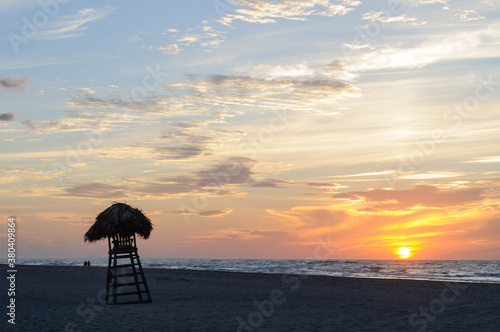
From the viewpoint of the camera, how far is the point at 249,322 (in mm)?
17531

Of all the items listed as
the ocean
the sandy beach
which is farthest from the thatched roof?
the ocean

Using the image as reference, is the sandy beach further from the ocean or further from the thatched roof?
the ocean

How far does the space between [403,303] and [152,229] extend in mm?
12167

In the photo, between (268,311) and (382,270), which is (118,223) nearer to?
(268,311)

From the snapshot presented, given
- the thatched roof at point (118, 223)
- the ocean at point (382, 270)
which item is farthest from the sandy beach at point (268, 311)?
the ocean at point (382, 270)

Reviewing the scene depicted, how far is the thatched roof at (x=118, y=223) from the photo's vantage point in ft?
70.2

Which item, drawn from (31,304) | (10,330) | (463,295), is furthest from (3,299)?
(463,295)

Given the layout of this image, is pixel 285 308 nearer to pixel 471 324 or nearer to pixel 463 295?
pixel 471 324

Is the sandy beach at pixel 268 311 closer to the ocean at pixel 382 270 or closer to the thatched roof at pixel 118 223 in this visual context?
the thatched roof at pixel 118 223

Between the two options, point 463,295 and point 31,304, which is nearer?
point 31,304

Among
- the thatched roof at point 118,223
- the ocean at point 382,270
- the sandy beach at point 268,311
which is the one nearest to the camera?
the sandy beach at point 268,311

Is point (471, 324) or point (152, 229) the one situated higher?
point (152, 229)

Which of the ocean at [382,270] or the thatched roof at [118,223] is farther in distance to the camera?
the ocean at [382,270]

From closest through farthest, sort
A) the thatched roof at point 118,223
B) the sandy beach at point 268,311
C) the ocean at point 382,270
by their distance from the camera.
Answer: the sandy beach at point 268,311, the thatched roof at point 118,223, the ocean at point 382,270
